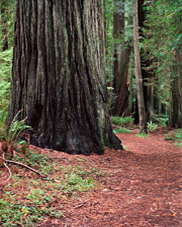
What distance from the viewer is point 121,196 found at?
11.7 ft

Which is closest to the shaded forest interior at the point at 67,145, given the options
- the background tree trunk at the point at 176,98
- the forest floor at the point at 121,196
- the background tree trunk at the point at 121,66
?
the forest floor at the point at 121,196

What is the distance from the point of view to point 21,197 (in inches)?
119

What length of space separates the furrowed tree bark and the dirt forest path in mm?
518

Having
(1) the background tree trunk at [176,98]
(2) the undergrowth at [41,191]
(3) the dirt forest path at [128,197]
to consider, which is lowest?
(3) the dirt forest path at [128,197]

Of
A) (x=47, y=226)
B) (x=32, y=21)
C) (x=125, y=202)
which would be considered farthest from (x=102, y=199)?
(x=32, y=21)

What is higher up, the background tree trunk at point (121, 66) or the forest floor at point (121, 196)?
the background tree trunk at point (121, 66)

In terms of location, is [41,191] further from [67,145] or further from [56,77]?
[56,77]

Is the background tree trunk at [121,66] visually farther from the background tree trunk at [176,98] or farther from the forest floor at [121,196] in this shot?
the forest floor at [121,196]

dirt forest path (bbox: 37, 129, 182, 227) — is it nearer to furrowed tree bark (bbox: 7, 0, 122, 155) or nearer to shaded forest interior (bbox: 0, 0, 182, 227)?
shaded forest interior (bbox: 0, 0, 182, 227)

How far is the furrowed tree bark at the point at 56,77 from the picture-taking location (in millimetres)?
5234

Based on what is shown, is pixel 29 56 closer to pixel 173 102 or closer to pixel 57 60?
pixel 57 60

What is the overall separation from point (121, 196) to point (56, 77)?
8.96ft

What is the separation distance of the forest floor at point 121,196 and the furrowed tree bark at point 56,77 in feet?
1.56

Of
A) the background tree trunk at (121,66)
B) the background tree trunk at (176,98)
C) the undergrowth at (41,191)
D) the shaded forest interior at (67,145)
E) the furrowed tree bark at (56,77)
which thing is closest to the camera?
the undergrowth at (41,191)
